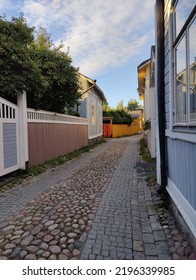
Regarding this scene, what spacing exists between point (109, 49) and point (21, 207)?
442 inches

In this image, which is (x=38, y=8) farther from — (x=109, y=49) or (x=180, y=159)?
(x=109, y=49)

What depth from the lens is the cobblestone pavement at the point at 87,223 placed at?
2.48 meters

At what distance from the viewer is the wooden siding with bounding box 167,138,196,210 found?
2498 mm

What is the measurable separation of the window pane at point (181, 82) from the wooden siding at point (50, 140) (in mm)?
4524

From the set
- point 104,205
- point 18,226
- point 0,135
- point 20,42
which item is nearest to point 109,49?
point 20,42

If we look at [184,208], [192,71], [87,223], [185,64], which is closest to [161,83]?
[185,64]

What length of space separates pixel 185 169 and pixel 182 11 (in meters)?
2.01

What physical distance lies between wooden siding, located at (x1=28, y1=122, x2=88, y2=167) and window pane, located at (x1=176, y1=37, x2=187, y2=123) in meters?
4.52

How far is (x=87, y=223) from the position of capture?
126 inches

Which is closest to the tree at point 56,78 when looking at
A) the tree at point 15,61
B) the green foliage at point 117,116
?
the tree at point 15,61

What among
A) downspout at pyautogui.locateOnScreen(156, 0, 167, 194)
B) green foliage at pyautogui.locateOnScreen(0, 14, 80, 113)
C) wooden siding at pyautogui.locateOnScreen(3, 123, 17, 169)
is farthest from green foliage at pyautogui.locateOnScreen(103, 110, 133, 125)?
downspout at pyautogui.locateOnScreen(156, 0, 167, 194)

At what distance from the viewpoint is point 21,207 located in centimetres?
385

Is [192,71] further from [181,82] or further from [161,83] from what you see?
[161,83]

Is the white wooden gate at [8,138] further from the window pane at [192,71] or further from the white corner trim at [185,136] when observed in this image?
the window pane at [192,71]
